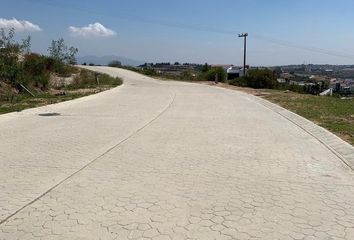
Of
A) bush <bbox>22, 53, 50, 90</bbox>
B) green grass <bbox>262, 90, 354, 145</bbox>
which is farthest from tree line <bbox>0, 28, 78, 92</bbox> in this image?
green grass <bbox>262, 90, 354, 145</bbox>

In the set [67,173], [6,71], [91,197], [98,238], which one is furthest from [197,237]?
[6,71]

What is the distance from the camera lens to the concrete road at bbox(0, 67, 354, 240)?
15.5 feet

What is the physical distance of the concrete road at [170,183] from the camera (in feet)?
15.5

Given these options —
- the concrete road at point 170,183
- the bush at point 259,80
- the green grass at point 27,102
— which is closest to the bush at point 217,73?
the bush at point 259,80

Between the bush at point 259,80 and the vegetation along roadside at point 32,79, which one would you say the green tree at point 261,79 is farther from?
the vegetation along roadside at point 32,79

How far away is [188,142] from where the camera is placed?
977 cm

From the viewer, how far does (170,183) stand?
6.38 meters

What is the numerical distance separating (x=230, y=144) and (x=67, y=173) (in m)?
3.88

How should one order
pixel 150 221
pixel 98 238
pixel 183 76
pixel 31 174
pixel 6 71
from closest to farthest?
pixel 98 238 < pixel 150 221 < pixel 31 174 < pixel 6 71 < pixel 183 76

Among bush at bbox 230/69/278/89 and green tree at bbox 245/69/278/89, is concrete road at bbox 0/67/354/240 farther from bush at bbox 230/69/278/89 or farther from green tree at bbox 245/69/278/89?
green tree at bbox 245/69/278/89

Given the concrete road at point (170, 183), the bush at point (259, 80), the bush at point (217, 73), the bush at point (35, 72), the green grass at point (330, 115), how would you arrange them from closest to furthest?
the concrete road at point (170, 183) → the green grass at point (330, 115) → the bush at point (35, 72) → the bush at point (259, 80) → the bush at point (217, 73)

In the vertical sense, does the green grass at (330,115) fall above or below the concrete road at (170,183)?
below

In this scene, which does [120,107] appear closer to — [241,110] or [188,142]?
[241,110]

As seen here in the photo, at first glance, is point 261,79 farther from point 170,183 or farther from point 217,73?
point 170,183
